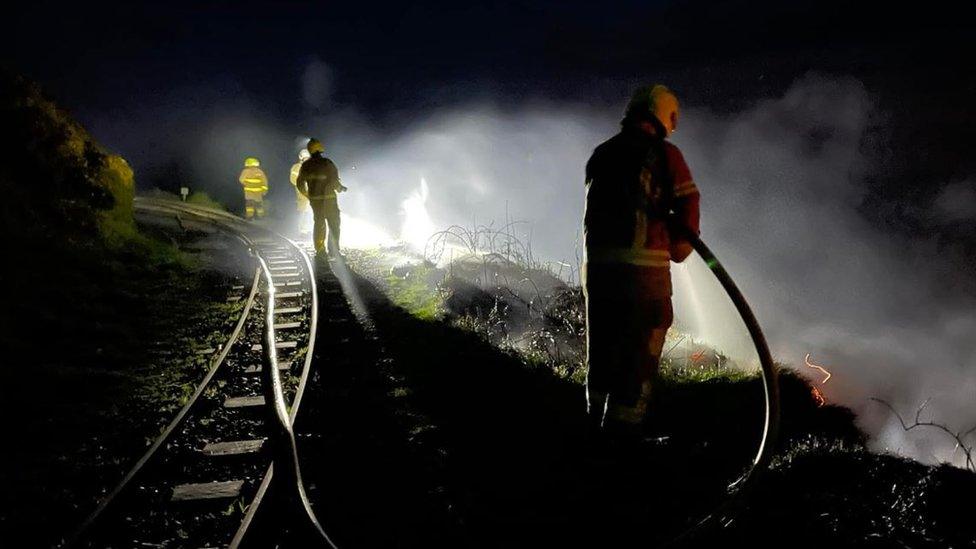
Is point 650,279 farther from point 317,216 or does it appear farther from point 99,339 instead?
point 317,216

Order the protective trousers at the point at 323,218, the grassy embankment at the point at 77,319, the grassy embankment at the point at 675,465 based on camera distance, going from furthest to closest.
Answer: the protective trousers at the point at 323,218
the grassy embankment at the point at 77,319
the grassy embankment at the point at 675,465

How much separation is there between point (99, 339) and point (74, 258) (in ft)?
11.1

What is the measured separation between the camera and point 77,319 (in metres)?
7.31

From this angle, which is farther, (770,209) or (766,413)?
(770,209)

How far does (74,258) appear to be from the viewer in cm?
927

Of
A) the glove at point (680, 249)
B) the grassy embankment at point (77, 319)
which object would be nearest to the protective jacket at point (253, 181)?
the grassy embankment at point (77, 319)

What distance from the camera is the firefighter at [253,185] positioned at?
19.1 metres

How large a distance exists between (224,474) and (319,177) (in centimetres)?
778

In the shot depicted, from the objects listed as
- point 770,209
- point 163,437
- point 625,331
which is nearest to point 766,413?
point 625,331

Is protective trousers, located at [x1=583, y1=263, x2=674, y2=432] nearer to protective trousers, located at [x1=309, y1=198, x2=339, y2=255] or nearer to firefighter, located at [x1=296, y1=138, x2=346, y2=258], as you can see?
firefighter, located at [x1=296, y1=138, x2=346, y2=258]

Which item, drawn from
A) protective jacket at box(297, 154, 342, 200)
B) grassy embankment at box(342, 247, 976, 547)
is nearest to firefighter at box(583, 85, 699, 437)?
grassy embankment at box(342, 247, 976, 547)

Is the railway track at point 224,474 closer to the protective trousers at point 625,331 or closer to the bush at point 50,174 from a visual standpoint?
the protective trousers at point 625,331

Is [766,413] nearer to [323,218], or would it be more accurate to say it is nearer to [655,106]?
[655,106]

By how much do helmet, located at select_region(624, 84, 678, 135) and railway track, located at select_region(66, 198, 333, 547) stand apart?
2.76 meters
